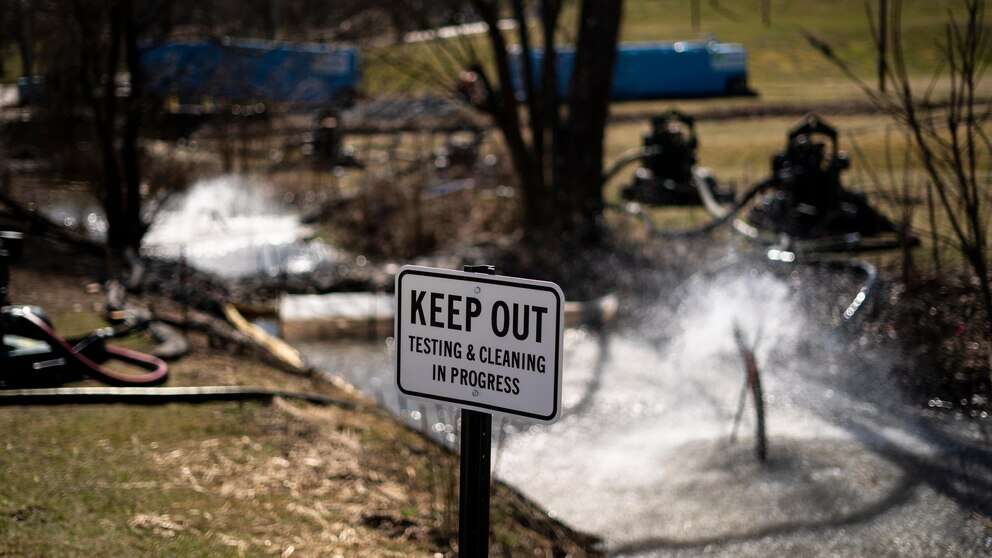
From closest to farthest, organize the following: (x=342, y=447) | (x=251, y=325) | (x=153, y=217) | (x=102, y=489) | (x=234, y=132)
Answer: (x=102, y=489) → (x=342, y=447) → (x=251, y=325) → (x=153, y=217) → (x=234, y=132)

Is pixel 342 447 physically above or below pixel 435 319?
below

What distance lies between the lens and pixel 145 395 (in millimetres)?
7109

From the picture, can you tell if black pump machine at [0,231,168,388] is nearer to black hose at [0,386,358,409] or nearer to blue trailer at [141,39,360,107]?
black hose at [0,386,358,409]

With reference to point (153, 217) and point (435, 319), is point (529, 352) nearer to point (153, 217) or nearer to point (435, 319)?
point (435, 319)

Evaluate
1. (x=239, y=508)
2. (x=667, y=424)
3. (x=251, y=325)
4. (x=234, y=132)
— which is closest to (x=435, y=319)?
(x=239, y=508)

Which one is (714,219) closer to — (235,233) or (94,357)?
(235,233)

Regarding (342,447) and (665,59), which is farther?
(665,59)

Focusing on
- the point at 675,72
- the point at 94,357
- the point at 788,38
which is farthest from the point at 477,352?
the point at 788,38

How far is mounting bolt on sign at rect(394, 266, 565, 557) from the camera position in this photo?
2986 millimetres

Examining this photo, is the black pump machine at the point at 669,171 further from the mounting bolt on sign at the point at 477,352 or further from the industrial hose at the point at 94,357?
the mounting bolt on sign at the point at 477,352

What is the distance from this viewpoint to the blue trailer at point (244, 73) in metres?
18.5

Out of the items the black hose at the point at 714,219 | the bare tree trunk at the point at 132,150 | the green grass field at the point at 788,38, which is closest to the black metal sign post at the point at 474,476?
the black hose at the point at 714,219

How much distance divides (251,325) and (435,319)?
788 cm

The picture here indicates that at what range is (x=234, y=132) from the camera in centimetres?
2108
